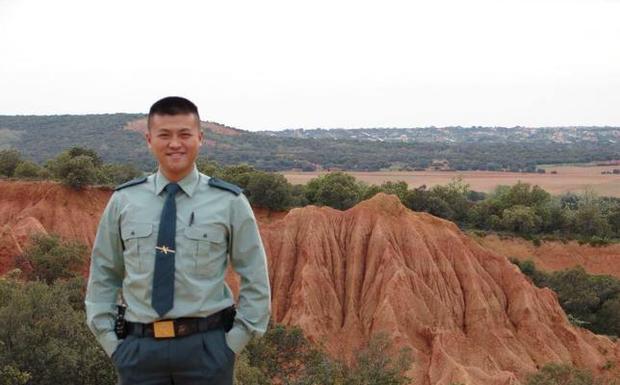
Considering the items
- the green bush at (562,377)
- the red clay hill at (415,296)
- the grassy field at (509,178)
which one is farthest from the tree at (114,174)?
the grassy field at (509,178)

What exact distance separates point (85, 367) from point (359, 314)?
14293 millimetres

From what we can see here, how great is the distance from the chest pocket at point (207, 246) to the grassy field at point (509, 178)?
82082 mm

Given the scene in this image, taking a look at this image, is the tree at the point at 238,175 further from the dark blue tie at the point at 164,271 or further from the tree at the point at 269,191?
the dark blue tie at the point at 164,271

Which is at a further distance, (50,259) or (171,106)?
(50,259)

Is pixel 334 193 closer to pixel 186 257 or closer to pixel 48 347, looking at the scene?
pixel 48 347

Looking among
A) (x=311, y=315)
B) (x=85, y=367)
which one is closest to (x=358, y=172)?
(x=311, y=315)

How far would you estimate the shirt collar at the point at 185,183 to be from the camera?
12.9ft

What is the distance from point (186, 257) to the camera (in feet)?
12.4

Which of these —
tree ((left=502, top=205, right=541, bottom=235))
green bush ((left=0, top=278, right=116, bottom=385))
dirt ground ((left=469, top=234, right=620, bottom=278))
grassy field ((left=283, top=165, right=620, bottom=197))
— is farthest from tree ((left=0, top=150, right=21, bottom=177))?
grassy field ((left=283, top=165, right=620, bottom=197))

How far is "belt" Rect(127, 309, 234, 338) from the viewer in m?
3.77

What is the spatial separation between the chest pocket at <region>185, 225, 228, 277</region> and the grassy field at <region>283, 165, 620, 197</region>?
3232 inches

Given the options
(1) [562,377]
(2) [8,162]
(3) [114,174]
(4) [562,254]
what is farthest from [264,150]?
(1) [562,377]

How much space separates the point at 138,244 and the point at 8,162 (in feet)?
126

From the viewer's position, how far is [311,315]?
2447 cm
